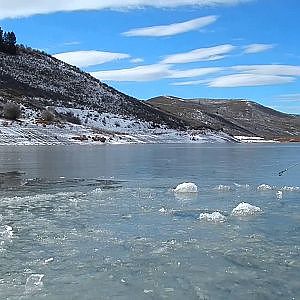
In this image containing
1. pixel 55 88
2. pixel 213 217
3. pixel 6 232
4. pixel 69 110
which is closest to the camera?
pixel 6 232

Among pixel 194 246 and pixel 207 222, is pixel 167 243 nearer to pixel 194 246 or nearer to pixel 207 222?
pixel 194 246

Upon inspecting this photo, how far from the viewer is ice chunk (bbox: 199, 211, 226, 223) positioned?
13641 millimetres

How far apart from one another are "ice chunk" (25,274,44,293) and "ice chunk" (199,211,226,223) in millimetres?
6143

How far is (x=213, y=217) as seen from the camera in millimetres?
13836

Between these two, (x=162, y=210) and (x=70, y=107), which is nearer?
(x=162, y=210)

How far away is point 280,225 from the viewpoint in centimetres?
1305

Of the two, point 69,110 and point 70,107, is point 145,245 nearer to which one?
point 69,110

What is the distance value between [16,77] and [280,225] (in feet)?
403

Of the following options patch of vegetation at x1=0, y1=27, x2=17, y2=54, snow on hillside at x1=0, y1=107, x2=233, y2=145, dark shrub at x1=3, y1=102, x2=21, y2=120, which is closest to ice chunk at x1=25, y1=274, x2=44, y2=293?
snow on hillside at x1=0, y1=107, x2=233, y2=145

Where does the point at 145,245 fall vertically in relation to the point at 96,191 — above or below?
below

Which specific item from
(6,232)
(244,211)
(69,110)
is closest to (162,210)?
(244,211)

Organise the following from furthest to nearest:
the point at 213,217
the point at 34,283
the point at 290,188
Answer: the point at 290,188
the point at 213,217
the point at 34,283

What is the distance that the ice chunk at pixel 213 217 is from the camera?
44.8 feet

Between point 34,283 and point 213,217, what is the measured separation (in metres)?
6.68
